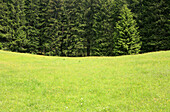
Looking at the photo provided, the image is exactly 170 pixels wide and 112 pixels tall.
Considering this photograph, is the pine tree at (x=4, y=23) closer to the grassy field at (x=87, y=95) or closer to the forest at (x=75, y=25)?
the forest at (x=75, y=25)

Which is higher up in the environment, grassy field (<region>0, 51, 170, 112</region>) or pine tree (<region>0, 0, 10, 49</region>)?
pine tree (<region>0, 0, 10, 49</region>)

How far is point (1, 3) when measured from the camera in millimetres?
46438

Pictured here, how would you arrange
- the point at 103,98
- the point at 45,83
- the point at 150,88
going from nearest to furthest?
the point at 103,98, the point at 150,88, the point at 45,83

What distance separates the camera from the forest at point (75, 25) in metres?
44.0

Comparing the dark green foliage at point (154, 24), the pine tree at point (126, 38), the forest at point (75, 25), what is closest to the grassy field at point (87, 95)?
the pine tree at point (126, 38)

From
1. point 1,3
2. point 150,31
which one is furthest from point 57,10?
point 150,31

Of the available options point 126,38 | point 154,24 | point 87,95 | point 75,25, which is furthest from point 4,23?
point 87,95

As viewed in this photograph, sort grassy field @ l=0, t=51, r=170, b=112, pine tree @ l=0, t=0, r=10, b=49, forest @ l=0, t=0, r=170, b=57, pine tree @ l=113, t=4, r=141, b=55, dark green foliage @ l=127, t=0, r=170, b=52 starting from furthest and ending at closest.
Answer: pine tree @ l=0, t=0, r=10, b=49
forest @ l=0, t=0, r=170, b=57
pine tree @ l=113, t=4, r=141, b=55
dark green foliage @ l=127, t=0, r=170, b=52
grassy field @ l=0, t=51, r=170, b=112

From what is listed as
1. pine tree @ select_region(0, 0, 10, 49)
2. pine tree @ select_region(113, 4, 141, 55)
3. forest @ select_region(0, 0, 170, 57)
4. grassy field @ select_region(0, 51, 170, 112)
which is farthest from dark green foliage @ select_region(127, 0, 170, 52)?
pine tree @ select_region(0, 0, 10, 49)

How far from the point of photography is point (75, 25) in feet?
164

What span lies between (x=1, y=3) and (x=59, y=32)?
19.3 meters

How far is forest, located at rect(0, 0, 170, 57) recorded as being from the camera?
43969 millimetres

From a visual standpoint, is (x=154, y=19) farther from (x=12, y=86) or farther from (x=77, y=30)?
(x=12, y=86)

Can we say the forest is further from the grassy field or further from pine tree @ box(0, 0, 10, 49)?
the grassy field
